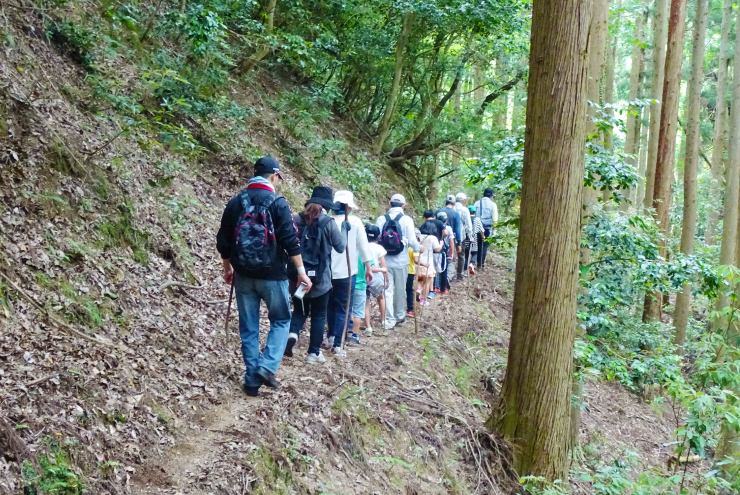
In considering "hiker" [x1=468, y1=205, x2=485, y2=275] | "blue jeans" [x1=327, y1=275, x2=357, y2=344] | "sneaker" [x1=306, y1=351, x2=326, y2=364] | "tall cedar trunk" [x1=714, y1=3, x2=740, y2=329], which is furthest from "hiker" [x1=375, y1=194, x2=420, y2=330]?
"tall cedar trunk" [x1=714, y1=3, x2=740, y2=329]

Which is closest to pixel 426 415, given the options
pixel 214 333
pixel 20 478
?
pixel 214 333

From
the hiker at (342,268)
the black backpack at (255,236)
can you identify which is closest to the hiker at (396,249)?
the hiker at (342,268)

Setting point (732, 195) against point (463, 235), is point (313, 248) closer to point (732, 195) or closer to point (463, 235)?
point (463, 235)

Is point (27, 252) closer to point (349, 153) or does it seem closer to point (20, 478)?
point (20, 478)

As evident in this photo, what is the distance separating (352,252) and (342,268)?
0.45 meters

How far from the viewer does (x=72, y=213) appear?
22.9 ft

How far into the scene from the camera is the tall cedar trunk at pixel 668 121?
43.4 ft

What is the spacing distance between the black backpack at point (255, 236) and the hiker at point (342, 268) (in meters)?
1.78

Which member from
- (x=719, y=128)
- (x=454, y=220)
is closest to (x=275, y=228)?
(x=454, y=220)

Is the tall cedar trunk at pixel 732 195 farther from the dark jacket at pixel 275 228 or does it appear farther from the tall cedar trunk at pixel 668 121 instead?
the dark jacket at pixel 275 228

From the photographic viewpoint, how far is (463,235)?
14758 mm

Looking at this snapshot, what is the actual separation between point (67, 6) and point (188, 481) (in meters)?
9.28

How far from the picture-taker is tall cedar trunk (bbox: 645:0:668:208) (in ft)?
48.6

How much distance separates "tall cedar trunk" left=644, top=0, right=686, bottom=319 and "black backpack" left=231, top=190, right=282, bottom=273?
33.6 feet
